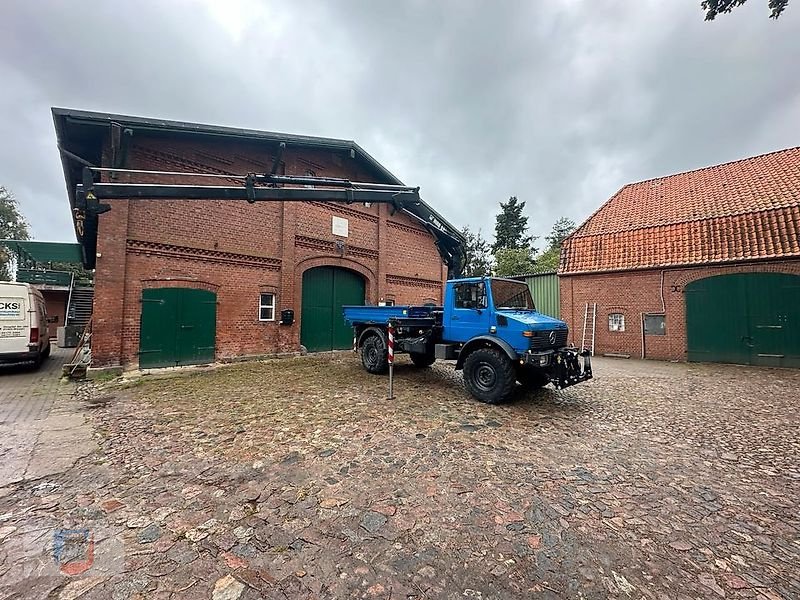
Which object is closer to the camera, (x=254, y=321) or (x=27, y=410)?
(x=27, y=410)

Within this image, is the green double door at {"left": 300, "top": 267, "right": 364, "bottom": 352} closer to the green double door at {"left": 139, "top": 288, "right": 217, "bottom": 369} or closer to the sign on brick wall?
the sign on brick wall

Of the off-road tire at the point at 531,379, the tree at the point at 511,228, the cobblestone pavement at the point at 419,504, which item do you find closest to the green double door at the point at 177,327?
the cobblestone pavement at the point at 419,504

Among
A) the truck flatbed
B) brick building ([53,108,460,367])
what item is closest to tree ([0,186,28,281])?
brick building ([53,108,460,367])

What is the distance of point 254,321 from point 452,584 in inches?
395

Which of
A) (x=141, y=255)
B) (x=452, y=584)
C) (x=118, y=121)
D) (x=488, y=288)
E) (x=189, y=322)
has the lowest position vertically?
(x=452, y=584)

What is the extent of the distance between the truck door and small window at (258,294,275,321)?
6469 millimetres

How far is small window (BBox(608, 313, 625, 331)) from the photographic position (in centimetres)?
1331

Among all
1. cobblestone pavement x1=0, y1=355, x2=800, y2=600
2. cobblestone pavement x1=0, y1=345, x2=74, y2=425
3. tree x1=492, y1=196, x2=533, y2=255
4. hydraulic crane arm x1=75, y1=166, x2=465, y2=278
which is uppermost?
tree x1=492, y1=196, x2=533, y2=255

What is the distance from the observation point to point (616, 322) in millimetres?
13469

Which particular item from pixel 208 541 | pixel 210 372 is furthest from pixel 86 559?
pixel 210 372

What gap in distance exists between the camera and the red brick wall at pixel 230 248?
344 inches

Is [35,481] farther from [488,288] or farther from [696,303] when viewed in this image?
[696,303]

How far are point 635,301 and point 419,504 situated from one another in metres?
13.2

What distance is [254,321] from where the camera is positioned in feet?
35.8
